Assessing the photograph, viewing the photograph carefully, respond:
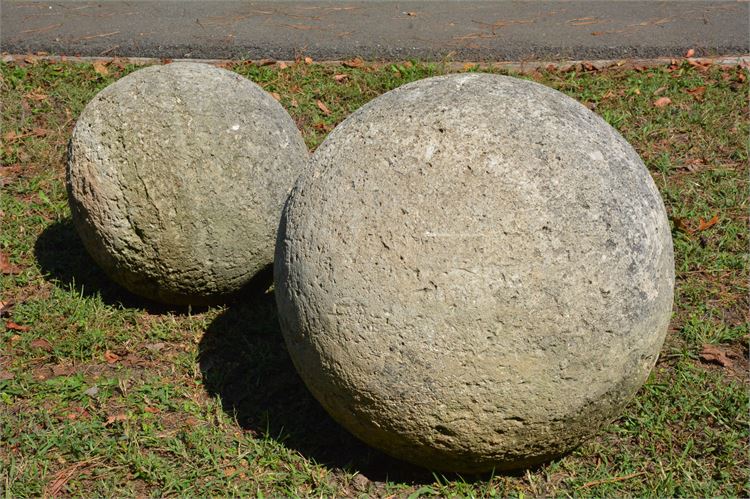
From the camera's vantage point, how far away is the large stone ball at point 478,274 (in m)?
3.19

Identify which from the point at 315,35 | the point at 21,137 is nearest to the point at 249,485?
the point at 21,137

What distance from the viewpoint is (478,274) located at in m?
3.17

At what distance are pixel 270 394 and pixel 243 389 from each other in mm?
152

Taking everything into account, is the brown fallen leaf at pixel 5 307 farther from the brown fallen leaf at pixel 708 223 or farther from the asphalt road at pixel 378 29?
the brown fallen leaf at pixel 708 223

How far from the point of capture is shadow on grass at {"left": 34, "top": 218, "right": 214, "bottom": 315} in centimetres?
508

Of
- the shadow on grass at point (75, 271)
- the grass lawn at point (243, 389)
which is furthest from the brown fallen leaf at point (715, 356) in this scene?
the shadow on grass at point (75, 271)

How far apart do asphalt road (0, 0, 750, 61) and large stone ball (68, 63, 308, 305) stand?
11.9 feet

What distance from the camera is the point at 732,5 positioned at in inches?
355

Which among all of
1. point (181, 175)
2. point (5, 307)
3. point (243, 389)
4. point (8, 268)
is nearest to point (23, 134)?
point (8, 268)

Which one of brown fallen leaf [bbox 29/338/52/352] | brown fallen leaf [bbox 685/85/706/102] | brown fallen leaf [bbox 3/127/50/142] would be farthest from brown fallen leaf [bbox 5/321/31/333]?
brown fallen leaf [bbox 685/85/706/102]

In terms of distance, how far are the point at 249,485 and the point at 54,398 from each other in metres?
1.25

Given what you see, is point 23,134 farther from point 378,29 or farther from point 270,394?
point 270,394

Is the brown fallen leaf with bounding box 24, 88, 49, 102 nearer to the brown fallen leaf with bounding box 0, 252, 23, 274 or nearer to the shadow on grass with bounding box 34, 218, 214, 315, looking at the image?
the shadow on grass with bounding box 34, 218, 214, 315

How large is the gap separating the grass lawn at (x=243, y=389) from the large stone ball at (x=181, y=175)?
46cm
